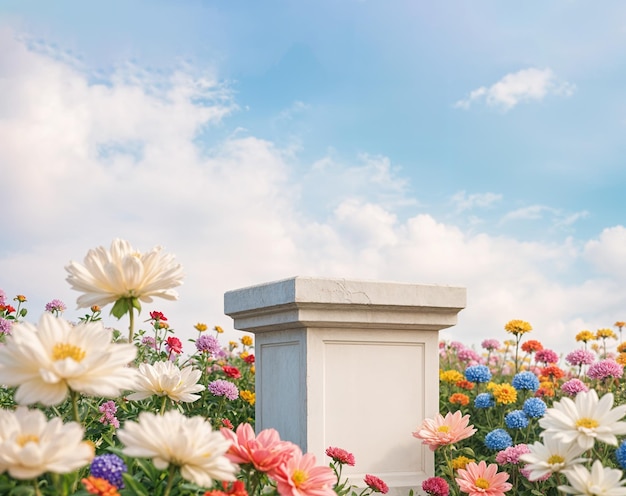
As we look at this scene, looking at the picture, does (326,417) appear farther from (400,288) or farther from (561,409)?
(561,409)

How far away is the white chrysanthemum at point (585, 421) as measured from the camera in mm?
2086

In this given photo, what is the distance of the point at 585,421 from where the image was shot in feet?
7.06

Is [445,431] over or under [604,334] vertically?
under

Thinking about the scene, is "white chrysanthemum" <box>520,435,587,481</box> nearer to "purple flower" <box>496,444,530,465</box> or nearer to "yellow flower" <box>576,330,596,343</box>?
"purple flower" <box>496,444,530,465</box>

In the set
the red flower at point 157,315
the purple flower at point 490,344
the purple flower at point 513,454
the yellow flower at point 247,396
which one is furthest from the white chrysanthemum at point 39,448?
the purple flower at point 490,344

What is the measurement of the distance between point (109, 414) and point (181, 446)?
93.0 inches

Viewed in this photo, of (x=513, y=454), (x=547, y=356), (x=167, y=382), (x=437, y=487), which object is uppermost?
(x=547, y=356)

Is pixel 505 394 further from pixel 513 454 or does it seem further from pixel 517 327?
pixel 513 454

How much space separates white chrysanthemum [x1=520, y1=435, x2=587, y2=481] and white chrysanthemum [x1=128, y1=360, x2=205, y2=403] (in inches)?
43.0

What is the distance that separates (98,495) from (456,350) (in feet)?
19.6

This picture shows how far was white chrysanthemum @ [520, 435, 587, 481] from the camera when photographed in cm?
217

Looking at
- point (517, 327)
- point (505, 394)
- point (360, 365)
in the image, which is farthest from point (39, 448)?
point (517, 327)

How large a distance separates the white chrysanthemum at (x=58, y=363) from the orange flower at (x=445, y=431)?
2.04m

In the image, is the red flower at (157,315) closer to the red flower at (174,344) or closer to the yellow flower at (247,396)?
the red flower at (174,344)
